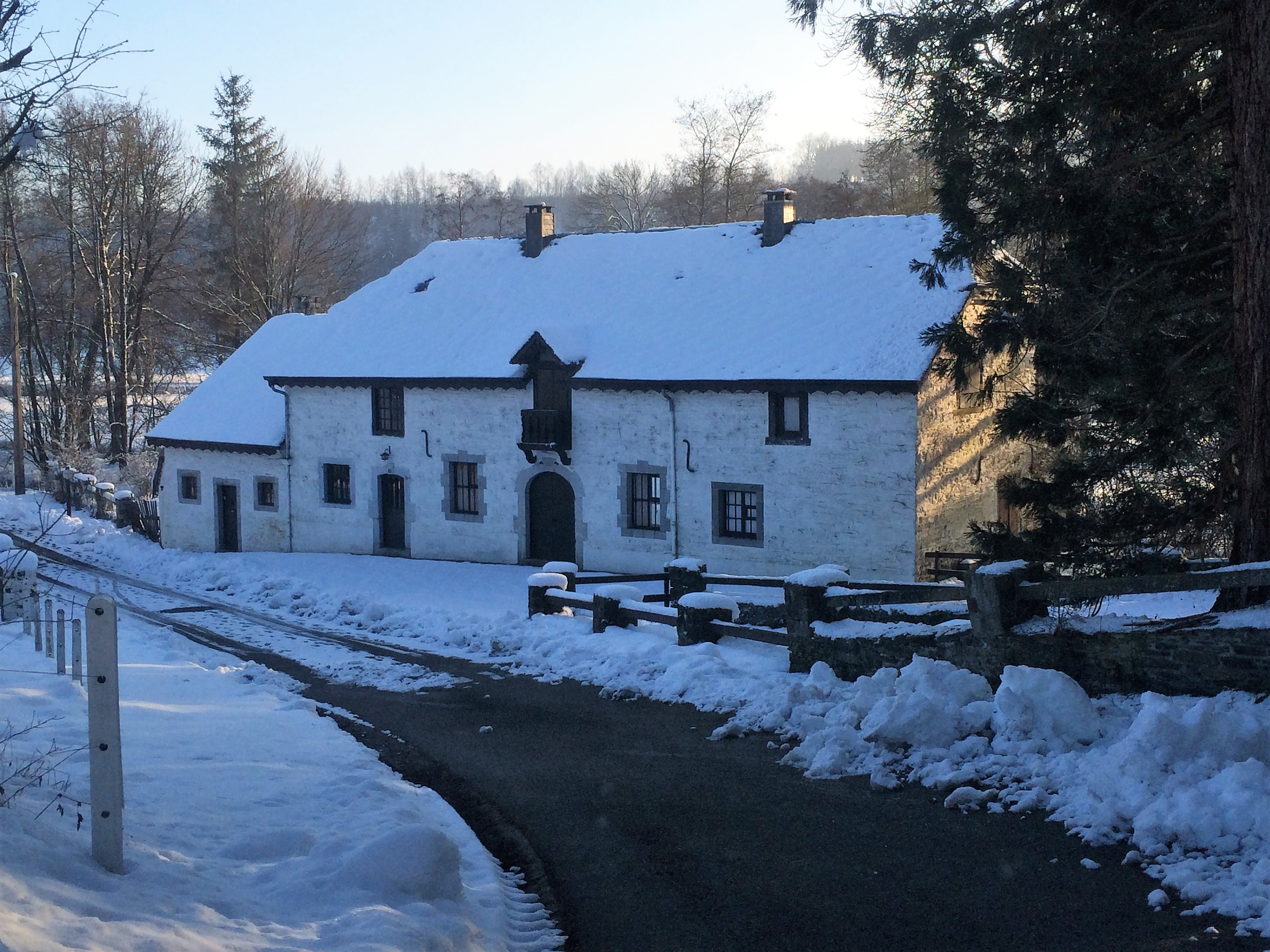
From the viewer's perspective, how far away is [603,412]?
84.6 ft

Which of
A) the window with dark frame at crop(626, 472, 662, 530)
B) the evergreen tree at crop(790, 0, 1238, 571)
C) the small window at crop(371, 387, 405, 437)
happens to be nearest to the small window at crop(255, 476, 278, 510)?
the small window at crop(371, 387, 405, 437)

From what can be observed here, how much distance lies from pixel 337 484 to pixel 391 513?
76.0 inches

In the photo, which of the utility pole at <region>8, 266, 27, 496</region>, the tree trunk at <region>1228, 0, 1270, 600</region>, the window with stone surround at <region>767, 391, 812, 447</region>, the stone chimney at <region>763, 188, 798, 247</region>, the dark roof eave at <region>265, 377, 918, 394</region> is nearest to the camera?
the tree trunk at <region>1228, 0, 1270, 600</region>

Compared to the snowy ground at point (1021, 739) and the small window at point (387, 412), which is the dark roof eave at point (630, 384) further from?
the snowy ground at point (1021, 739)

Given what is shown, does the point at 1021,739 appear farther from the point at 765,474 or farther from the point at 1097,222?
the point at 765,474

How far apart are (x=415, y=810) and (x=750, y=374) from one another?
1582cm

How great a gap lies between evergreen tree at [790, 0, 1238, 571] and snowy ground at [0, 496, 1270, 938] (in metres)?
3.59

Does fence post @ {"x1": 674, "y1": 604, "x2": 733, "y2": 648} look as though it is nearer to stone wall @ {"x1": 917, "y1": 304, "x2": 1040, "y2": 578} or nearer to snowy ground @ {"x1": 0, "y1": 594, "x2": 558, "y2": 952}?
snowy ground @ {"x1": 0, "y1": 594, "x2": 558, "y2": 952}

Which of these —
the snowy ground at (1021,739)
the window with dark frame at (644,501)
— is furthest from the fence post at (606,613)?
the window with dark frame at (644,501)

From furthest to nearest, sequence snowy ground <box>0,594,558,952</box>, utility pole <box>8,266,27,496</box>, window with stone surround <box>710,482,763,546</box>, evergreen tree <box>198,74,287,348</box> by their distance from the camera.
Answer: evergreen tree <box>198,74,287,348</box> < utility pole <box>8,266,27,496</box> < window with stone surround <box>710,482,763,546</box> < snowy ground <box>0,594,558,952</box>

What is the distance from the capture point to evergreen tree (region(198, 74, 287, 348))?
51.6 metres

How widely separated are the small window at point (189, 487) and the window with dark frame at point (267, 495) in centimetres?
237

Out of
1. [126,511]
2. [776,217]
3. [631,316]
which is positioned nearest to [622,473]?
[631,316]

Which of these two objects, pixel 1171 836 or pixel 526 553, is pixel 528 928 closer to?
pixel 1171 836
